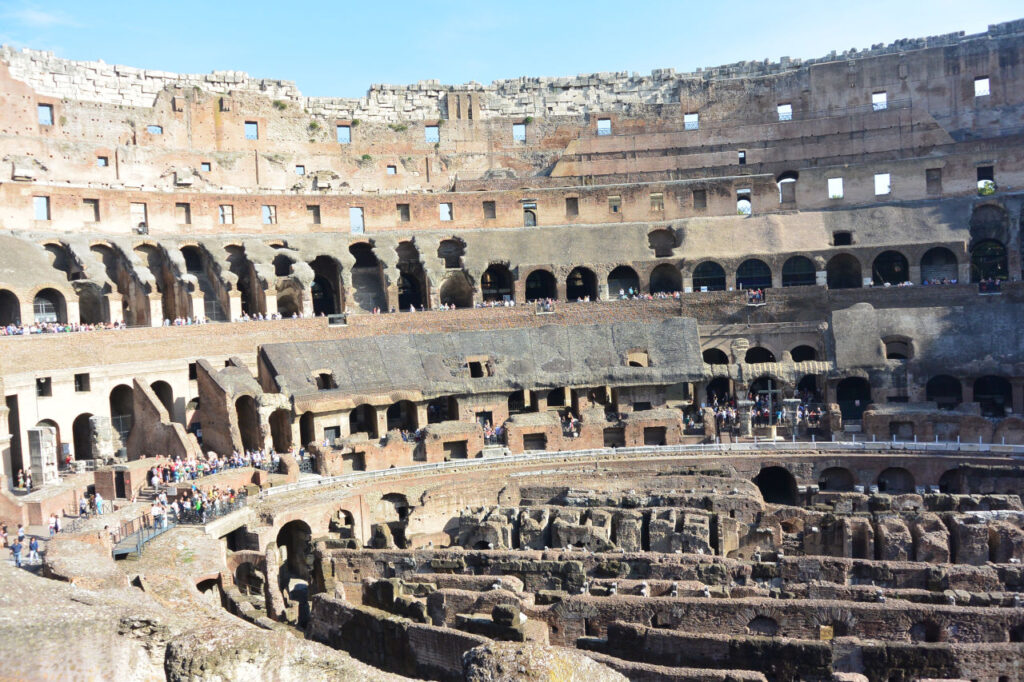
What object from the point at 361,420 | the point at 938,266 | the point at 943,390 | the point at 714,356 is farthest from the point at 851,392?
the point at 361,420

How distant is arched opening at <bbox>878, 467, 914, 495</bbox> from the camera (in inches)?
1146

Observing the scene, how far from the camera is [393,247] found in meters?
43.9

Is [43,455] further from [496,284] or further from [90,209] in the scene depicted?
[496,284]

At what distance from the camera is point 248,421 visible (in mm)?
32688

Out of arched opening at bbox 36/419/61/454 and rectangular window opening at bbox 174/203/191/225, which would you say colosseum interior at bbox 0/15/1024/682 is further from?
rectangular window opening at bbox 174/203/191/225

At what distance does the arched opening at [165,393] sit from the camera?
1348 inches

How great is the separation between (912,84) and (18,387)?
46717 mm

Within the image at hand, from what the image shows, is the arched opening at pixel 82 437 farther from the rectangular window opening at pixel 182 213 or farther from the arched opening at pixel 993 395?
the arched opening at pixel 993 395

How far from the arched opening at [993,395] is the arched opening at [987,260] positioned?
9.20 meters

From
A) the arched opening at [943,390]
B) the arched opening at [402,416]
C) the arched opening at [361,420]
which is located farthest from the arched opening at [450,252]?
the arched opening at [943,390]

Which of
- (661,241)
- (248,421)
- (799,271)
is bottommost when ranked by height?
(248,421)

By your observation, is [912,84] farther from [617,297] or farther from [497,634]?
[497,634]

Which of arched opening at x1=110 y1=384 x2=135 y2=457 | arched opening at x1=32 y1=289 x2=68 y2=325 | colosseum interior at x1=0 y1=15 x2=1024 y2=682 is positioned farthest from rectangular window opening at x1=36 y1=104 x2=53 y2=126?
arched opening at x1=110 y1=384 x2=135 y2=457

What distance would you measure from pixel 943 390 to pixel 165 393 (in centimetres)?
3172
